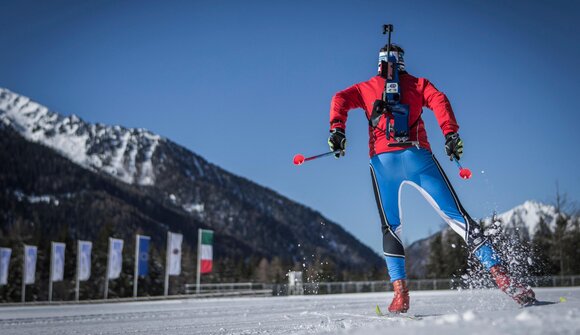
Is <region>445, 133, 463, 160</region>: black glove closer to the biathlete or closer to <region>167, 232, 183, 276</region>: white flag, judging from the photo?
the biathlete

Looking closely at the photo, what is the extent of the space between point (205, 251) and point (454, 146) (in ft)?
89.3

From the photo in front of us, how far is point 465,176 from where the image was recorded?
4.23m

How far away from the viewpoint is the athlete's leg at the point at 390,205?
4.26 meters

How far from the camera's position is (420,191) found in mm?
4215

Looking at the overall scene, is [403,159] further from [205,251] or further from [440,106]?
[205,251]

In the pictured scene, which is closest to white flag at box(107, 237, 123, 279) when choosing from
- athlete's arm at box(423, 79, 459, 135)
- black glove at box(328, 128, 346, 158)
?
black glove at box(328, 128, 346, 158)

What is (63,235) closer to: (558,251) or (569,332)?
(558,251)

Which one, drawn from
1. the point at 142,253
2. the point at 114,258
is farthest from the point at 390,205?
the point at 142,253

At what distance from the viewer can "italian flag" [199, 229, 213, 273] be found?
97.2ft

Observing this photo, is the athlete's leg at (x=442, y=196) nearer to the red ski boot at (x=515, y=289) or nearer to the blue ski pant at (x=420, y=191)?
the blue ski pant at (x=420, y=191)

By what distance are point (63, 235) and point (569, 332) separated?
71748mm

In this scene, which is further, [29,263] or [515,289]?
[29,263]

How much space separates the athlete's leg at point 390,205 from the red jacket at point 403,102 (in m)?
0.11

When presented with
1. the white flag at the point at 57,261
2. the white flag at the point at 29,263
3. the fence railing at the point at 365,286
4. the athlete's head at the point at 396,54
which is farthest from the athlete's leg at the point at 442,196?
the white flag at the point at 29,263
